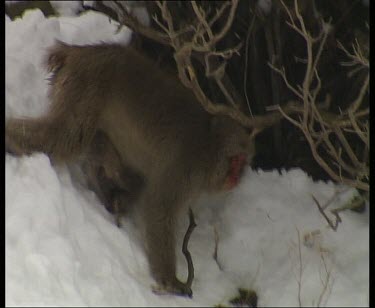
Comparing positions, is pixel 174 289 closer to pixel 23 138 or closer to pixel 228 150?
pixel 228 150

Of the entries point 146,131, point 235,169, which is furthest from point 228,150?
point 146,131

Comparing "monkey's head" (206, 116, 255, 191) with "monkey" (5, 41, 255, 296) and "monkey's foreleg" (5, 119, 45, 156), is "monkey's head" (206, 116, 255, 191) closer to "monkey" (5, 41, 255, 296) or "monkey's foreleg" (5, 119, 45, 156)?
"monkey" (5, 41, 255, 296)

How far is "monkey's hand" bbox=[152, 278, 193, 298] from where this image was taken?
12.3 ft

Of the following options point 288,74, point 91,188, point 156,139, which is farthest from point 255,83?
point 91,188

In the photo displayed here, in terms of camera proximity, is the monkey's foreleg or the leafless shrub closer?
the leafless shrub

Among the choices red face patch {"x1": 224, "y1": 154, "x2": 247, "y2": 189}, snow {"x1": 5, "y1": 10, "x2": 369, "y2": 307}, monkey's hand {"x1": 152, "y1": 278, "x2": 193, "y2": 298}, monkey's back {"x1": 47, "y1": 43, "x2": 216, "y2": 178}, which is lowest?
monkey's hand {"x1": 152, "y1": 278, "x2": 193, "y2": 298}

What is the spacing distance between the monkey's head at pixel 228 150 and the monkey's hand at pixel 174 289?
0.59m

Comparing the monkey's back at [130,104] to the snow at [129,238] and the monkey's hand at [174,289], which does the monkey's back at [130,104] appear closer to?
the snow at [129,238]

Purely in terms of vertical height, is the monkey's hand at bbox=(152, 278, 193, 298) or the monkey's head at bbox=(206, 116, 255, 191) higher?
the monkey's head at bbox=(206, 116, 255, 191)

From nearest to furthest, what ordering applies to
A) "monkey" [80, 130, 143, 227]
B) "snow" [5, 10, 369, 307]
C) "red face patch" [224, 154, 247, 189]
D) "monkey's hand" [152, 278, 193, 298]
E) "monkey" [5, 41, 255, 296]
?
"snow" [5, 10, 369, 307] < "monkey's hand" [152, 278, 193, 298] < "monkey" [5, 41, 255, 296] < "red face patch" [224, 154, 247, 189] < "monkey" [80, 130, 143, 227]

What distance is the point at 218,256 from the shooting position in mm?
4152

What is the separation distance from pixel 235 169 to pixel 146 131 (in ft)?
1.88

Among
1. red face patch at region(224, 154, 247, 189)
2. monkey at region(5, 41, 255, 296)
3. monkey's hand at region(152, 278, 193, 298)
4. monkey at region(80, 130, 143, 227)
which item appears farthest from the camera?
monkey at region(80, 130, 143, 227)

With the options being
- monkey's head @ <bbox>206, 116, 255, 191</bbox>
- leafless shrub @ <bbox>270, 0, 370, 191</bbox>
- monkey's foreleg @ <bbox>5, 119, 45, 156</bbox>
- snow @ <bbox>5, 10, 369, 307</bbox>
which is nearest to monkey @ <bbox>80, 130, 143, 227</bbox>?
snow @ <bbox>5, 10, 369, 307</bbox>
